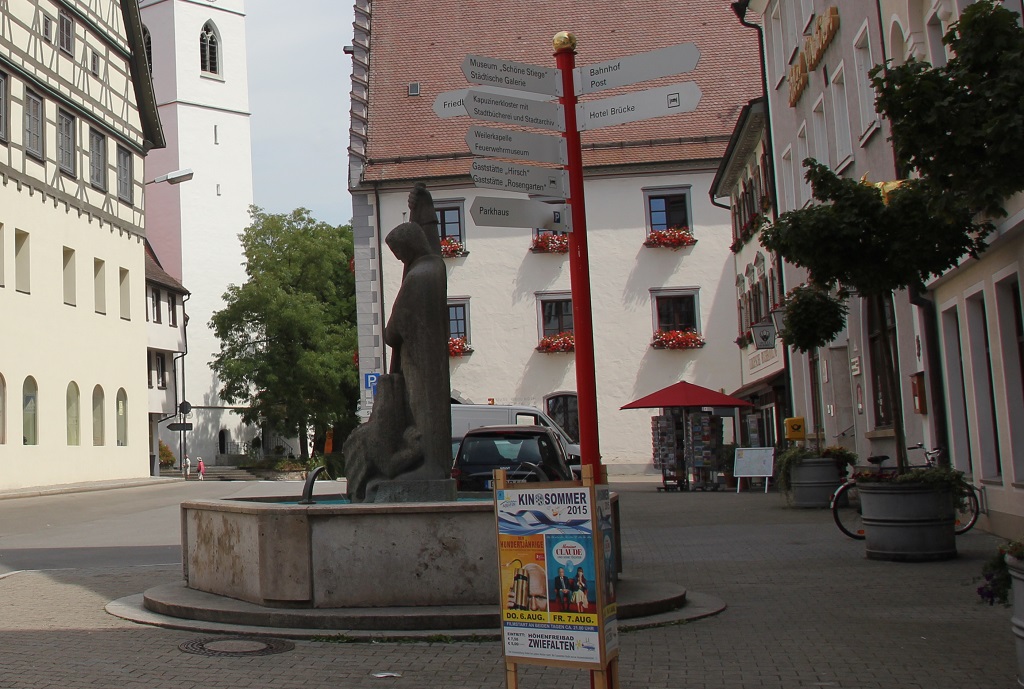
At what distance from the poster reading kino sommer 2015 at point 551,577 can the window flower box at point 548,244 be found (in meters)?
31.9

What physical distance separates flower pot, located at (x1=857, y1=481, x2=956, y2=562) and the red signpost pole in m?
5.01

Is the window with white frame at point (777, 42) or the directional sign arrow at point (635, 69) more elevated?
the window with white frame at point (777, 42)

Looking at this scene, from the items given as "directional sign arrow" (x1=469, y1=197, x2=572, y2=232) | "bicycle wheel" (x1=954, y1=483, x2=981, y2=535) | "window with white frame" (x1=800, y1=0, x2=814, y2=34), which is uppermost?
"window with white frame" (x1=800, y1=0, x2=814, y2=34)

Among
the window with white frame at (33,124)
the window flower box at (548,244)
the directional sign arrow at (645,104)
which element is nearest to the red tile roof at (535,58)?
the window flower box at (548,244)

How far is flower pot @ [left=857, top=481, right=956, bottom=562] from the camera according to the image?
1130 cm

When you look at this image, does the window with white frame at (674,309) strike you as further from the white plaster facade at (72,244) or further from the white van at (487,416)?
the white plaster facade at (72,244)

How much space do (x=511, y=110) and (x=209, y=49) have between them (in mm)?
59546

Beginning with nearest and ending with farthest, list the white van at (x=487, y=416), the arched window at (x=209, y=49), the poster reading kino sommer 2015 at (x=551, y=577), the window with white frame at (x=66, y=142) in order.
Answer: the poster reading kino sommer 2015 at (x=551, y=577)
the white van at (x=487, y=416)
the window with white frame at (x=66, y=142)
the arched window at (x=209, y=49)

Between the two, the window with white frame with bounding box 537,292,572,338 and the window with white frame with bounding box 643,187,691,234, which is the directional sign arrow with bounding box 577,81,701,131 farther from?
the window with white frame with bounding box 643,187,691,234

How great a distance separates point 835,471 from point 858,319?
295 centimetres

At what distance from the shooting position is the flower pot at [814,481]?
59.7 ft

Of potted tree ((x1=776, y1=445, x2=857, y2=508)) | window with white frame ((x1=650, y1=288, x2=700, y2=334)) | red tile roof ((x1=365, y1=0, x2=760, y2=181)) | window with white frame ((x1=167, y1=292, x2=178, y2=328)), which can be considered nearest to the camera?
potted tree ((x1=776, y1=445, x2=857, y2=508))

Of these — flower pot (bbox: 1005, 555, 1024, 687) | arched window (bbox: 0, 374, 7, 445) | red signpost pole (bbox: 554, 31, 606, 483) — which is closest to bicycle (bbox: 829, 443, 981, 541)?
red signpost pole (bbox: 554, 31, 606, 483)

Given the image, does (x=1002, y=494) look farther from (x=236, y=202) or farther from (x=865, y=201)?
(x=236, y=202)
